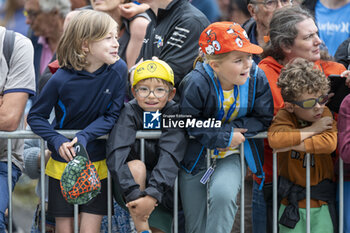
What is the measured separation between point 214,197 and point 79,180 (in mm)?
823

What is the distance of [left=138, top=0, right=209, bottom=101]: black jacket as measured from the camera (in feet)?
17.1

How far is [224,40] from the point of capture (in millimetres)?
4727

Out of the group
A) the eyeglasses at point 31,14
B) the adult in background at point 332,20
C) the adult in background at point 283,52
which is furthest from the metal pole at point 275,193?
the eyeglasses at point 31,14

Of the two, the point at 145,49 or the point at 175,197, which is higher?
the point at 145,49

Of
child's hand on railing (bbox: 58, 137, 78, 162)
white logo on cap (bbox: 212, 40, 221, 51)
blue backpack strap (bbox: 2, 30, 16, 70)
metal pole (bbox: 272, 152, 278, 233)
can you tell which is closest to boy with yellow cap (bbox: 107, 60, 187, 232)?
child's hand on railing (bbox: 58, 137, 78, 162)

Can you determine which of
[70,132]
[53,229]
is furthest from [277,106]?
[53,229]

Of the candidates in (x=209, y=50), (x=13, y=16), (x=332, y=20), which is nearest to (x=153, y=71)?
(x=209, y=50)

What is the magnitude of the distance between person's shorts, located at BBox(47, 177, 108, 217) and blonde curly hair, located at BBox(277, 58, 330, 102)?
136 centimetres

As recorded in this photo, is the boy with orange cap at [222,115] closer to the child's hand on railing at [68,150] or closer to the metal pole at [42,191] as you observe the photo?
the child's hand on railing at [68,150]

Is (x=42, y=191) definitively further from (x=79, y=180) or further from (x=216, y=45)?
(x=216, y=45)

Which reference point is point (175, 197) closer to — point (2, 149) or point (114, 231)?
point (114, 231)

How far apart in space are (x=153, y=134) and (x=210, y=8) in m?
1.01

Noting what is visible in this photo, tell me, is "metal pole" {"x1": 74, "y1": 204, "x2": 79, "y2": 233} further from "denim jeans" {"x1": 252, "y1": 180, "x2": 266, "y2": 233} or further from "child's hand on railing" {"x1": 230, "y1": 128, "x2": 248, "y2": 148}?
"denim jeans" {"x1": 252, "y1": 180, "x2": 266, "y2": 233}

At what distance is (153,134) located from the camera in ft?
16.0
